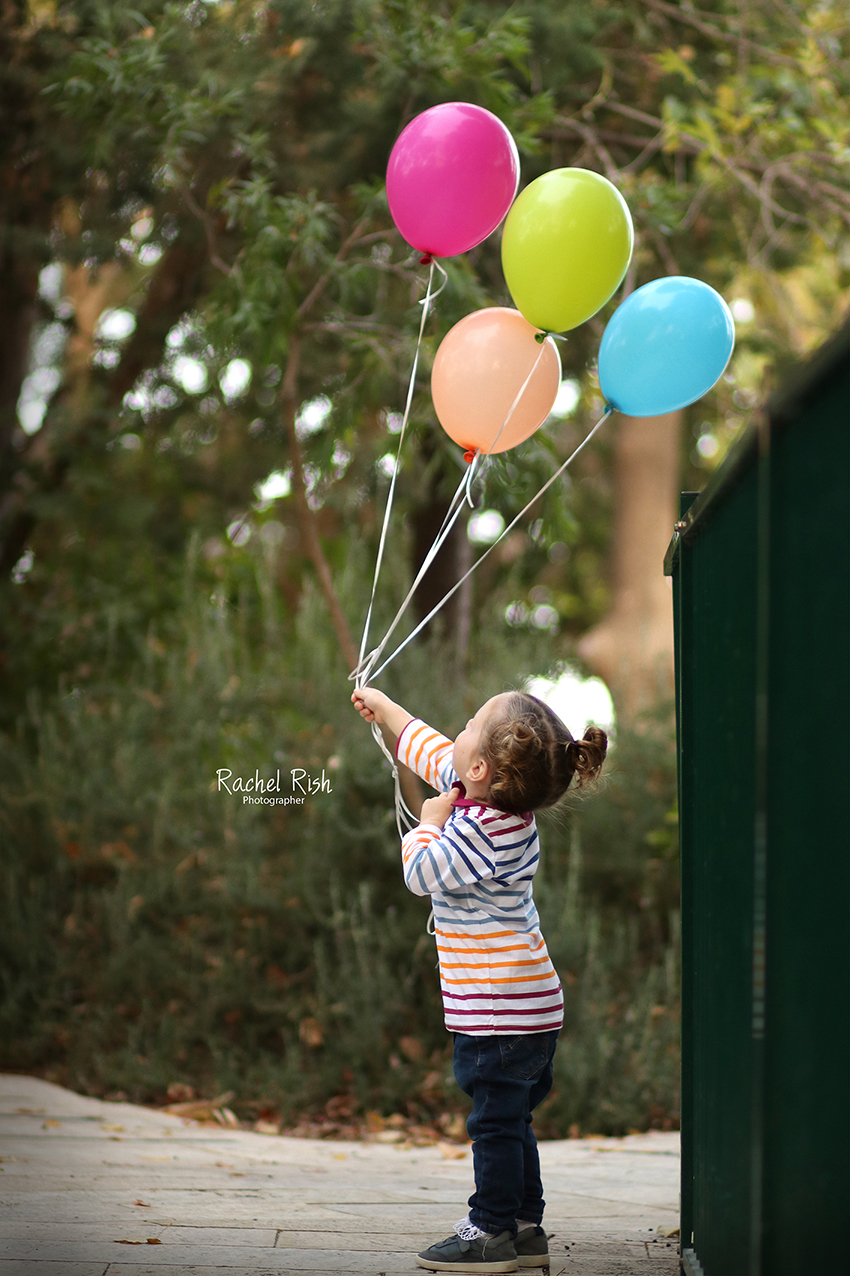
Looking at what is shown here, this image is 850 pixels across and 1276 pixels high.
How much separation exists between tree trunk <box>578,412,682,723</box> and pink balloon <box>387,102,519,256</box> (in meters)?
6.60

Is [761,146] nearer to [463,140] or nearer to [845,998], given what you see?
[463,140]

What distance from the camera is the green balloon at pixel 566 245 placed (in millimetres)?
2895

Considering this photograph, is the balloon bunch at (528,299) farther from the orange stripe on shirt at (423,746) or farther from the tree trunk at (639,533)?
the tree trunk at (639,533)

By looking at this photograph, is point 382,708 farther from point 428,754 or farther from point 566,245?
point 566,245

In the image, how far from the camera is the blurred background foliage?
504 centimetres

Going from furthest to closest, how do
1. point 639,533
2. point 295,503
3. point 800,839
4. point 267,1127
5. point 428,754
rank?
1. point 639,533
2. point 295,503
3. point 267,1127
4. point 428,754
5. point 800,839

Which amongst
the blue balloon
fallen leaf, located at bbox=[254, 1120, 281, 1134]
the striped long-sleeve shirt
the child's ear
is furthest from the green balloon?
fallen leaf, located at bbox=[254, 1120, 281, 1134]

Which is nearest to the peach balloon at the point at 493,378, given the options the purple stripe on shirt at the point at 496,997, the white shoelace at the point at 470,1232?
the purple stripe on shirt at the point at 496,997

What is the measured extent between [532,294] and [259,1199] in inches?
96.2

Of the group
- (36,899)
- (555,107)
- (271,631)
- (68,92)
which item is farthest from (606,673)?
(68,92)

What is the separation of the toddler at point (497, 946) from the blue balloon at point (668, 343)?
90 cm

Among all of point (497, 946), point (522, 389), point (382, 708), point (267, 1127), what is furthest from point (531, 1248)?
point (267, 1127)

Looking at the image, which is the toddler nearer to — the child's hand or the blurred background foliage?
the child's hand

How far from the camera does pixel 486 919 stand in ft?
8.41
